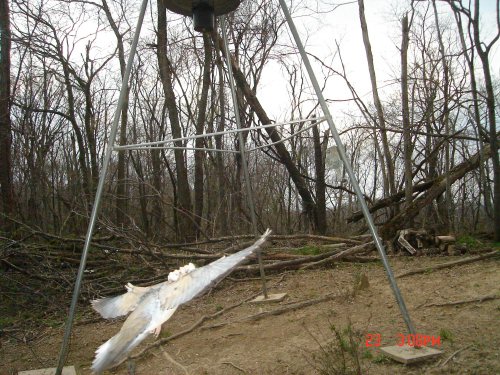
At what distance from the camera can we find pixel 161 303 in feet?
4.20

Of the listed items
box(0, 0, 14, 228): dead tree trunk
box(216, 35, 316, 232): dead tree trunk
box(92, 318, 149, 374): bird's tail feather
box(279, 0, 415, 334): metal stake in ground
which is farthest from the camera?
box(216, 35, 316, 232): dead tree trunk

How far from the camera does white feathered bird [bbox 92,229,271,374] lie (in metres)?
1.15

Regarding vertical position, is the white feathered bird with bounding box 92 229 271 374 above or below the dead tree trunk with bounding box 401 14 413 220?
below

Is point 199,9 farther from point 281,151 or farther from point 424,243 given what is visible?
point 281,151

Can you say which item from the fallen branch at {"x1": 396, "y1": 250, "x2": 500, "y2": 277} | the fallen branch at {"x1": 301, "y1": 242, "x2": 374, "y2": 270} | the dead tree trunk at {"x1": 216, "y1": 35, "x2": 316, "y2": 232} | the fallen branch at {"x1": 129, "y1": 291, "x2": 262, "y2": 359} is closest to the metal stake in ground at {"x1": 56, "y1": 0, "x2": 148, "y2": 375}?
the fallen branch at {"x1": 129, "y1": 291, "x2": 262, "y2": 359}

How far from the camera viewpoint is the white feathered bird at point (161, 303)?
3.78ft

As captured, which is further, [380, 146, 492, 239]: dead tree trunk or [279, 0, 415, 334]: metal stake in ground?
[380, 146, 492, 239]: dead tree trunk

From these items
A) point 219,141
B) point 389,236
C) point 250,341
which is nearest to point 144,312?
point 250,341

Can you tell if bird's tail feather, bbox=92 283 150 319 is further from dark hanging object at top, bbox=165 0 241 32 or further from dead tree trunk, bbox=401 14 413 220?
dead tree trunk, bbox=401 14 413 220

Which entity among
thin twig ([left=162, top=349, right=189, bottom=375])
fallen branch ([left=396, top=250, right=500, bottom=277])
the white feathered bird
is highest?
the white feathered bird

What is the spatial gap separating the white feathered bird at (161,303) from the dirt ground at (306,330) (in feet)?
4.22

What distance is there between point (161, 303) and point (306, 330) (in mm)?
2194

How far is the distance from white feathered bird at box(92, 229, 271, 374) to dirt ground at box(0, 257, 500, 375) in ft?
4.22

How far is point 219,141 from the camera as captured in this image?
14148mm
